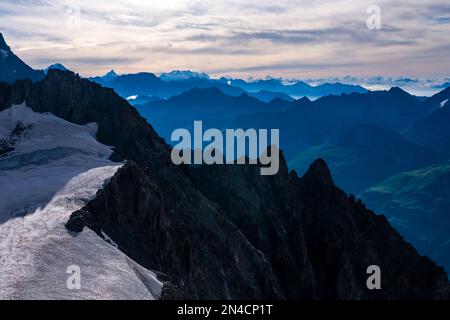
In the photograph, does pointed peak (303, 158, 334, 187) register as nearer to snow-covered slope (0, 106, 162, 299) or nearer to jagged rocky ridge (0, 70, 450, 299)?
jagged rocky ridge (0, 70, 450, 299)

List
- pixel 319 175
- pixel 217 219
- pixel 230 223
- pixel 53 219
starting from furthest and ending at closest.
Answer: pixel 319 175
pixel 230 223
pixel 217 219
pixel 53 219

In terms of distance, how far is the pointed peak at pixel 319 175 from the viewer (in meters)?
126

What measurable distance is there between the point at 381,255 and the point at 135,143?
207ft

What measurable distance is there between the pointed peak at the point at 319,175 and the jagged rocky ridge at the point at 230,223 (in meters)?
0.35

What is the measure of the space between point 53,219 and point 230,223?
39924 millimetres

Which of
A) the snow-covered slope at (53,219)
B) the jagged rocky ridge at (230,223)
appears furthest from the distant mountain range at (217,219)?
Answer: the snow-covered slope at (53,219)

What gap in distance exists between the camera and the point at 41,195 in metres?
63.8

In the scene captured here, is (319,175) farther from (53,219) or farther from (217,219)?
(53,219)

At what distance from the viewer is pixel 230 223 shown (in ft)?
295

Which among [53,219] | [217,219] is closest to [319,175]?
[217,219]

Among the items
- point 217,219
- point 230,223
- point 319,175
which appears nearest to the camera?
point 217,219

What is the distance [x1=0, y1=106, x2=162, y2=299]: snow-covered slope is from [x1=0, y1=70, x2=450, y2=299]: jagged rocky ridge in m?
4.84

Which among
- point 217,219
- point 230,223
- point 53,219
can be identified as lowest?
point 53,219

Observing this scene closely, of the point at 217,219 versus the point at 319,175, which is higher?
the point at 319,175
